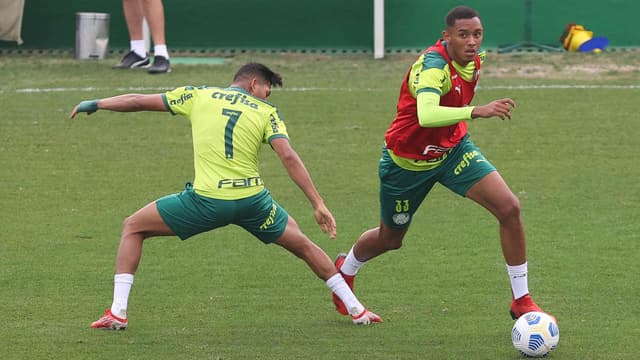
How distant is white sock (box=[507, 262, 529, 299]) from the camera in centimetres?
829

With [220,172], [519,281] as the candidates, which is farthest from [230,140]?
[519,281]

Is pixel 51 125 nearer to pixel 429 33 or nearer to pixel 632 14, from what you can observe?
pixel 429 33

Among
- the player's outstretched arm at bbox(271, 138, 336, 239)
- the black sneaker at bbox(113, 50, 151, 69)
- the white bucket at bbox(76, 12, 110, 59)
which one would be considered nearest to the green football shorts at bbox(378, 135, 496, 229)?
the player's outstretched arm at bbox(271, 138, 336, 239)

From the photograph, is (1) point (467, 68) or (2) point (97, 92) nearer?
(1) point (467, 68)

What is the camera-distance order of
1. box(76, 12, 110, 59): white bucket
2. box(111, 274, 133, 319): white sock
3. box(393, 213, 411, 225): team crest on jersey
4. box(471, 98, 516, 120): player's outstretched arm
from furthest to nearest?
box(76, 12, 110, 59): white bucket
box(393, 213, 411, 225): team crest on jersey
box(111, 274, 133, 319): white sock
box(471, 98, 516, 120): player's outstretched arm

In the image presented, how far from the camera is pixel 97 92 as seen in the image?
1692 centimetres

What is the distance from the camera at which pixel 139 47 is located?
1850cm

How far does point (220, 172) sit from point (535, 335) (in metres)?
2.12

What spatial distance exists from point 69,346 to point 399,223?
2317 mm

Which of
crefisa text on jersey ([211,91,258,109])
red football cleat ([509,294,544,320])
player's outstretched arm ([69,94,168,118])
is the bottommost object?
red football cleat ([509,294,544,320])

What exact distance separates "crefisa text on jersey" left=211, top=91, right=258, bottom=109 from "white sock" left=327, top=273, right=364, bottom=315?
125 cm

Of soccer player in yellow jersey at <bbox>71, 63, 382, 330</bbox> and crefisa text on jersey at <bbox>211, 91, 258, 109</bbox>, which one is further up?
crefisa text on jersey at <bbox>211, 91, 258, 109</bbox>

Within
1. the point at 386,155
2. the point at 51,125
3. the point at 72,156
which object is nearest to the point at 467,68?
the point at 386,155

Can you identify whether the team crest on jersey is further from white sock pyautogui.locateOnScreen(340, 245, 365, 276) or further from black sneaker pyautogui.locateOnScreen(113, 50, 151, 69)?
black sneaker pyautogui.locateOnScreen(113, 50, 151, 69)
